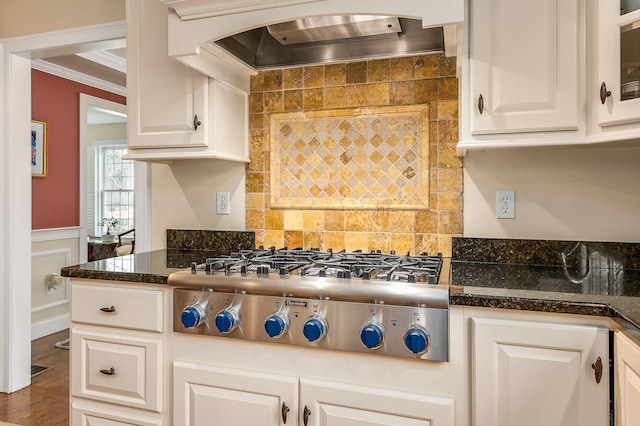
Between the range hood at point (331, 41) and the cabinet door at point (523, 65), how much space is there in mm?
326

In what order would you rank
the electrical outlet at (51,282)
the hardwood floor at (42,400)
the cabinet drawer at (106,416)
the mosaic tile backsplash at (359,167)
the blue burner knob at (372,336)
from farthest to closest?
the electrical outlet at (51,282) → the hardwood floor at (42,400) → the mosaic tile backsplash at (359,167) → the cabinet drawer at (106,416) → the blue burner knob at (372,336)

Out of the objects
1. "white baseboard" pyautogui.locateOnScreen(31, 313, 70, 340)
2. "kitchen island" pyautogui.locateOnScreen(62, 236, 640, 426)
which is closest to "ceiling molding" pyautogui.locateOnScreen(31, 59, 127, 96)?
"white baseboard" pyautogui.locateOnScreen(31, 313, 70, 340)

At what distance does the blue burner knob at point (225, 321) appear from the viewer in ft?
4.71

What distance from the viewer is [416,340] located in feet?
4.08

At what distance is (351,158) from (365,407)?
1.13 meters

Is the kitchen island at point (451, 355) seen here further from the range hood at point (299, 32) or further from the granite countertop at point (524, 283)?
the range hood at point (299, 32)

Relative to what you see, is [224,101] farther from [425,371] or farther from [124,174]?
[124,174]

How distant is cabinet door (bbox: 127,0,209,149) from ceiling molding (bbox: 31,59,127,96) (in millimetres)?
2360

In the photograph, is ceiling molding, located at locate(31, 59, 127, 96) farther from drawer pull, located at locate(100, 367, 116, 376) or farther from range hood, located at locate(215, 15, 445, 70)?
drawer pull, located at locate(100, 367, 116, 376)

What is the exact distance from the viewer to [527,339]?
1.22 metres

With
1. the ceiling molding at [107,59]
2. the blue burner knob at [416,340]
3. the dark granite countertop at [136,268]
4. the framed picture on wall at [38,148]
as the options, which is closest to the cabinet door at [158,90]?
the dark granite countertop at [136,268]

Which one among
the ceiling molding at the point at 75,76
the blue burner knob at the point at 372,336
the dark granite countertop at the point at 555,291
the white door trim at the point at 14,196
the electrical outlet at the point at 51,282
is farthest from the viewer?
the electrical outlet at the point at 51,282

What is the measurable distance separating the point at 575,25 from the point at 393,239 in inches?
41.9

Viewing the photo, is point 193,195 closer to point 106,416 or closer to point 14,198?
point 106,416
